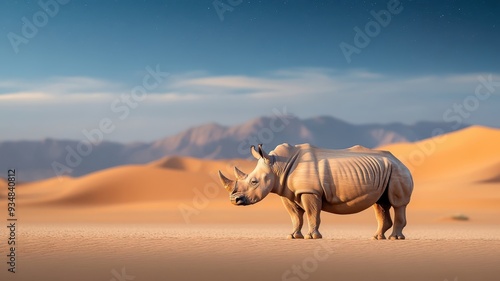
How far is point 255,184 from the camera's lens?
50.5ft

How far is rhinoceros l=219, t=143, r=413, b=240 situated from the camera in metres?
15.2

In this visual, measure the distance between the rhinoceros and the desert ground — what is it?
0.79 m

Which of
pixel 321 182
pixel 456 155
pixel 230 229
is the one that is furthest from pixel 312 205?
pixel 456 155

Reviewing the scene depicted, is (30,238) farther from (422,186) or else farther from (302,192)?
(422,186)

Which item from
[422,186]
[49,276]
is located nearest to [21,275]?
[49,276]

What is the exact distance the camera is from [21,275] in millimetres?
10992

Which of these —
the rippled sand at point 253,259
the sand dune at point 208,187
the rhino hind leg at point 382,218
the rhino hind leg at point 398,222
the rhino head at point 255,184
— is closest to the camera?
the rippled sand at point 253,259

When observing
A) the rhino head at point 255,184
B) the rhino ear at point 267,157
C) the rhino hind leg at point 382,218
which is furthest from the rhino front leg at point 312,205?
the rhino hind leg at point 382,218

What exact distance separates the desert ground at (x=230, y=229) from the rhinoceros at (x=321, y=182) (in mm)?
795

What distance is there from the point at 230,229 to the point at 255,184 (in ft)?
29.2

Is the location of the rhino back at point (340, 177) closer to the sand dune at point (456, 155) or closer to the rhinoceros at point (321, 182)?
the rhinoceros at point (321, 182)

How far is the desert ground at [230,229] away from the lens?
450 inches

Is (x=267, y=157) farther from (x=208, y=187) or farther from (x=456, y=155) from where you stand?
(x=456, y=155)

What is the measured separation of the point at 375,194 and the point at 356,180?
554 millimetres
